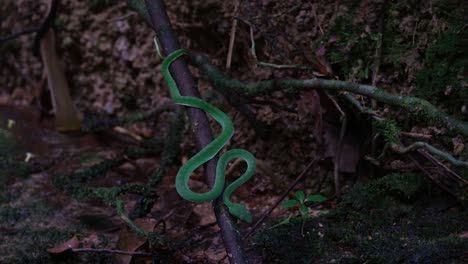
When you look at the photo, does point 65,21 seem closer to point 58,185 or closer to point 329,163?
point 58,185

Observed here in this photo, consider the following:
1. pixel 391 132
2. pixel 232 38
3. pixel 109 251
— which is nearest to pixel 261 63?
pixel 232 38

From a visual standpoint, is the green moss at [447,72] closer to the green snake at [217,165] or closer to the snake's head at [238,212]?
the green snake at [217,165]

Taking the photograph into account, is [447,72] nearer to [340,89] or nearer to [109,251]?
[340,89]

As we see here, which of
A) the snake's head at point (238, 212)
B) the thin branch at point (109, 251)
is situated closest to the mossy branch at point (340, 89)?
the snake's head at point (238, 212)

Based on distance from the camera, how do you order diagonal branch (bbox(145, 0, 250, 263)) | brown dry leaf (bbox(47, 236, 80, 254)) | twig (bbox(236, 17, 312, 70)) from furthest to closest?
twig (bbox(236, 17, 312, 70))
brown dry leaf (bbox(47, 236, 80, 254))
diagonal branch (bbox(145, 0, 250, 263))

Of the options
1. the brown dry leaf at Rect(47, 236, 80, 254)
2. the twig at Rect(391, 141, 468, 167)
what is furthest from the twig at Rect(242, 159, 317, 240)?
the brown dry leaf at Rect(47, 236, 80, 254)

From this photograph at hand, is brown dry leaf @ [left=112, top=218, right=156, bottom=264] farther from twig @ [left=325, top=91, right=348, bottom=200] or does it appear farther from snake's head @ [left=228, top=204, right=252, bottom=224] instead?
twig @ [left=325, top=91, right=348, bottom=200]
